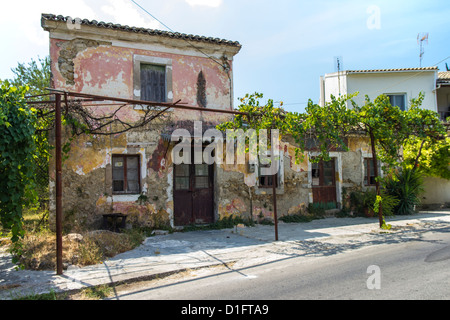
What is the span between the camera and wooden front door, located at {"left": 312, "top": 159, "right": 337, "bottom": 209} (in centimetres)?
1310

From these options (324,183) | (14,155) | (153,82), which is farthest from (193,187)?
(14,155)

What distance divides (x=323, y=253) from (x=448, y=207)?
13070mm

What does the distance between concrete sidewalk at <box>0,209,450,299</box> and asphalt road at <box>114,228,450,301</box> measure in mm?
444

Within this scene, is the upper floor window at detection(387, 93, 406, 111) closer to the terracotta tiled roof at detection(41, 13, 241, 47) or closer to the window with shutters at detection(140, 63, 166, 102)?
the terracotta tiled roof at detection(41, 13, 241, 47)

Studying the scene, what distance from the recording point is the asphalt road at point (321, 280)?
14.3 feet

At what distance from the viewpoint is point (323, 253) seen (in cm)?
703

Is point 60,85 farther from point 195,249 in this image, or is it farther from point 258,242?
point 258,242

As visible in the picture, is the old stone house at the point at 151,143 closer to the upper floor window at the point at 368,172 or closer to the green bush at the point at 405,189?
the upper floor window at the point at 368,172

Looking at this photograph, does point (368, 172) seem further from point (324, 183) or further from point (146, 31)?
point (146, 31)

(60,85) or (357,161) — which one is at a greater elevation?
(60,85)

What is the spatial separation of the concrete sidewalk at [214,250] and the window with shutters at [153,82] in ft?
14.5

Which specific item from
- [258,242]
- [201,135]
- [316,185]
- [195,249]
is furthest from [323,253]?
[316,185]

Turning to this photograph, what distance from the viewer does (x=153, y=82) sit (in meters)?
10.7

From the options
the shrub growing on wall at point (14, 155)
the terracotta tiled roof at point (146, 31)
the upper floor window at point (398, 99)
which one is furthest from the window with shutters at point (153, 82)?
the upper floor window at point (398, 99)
